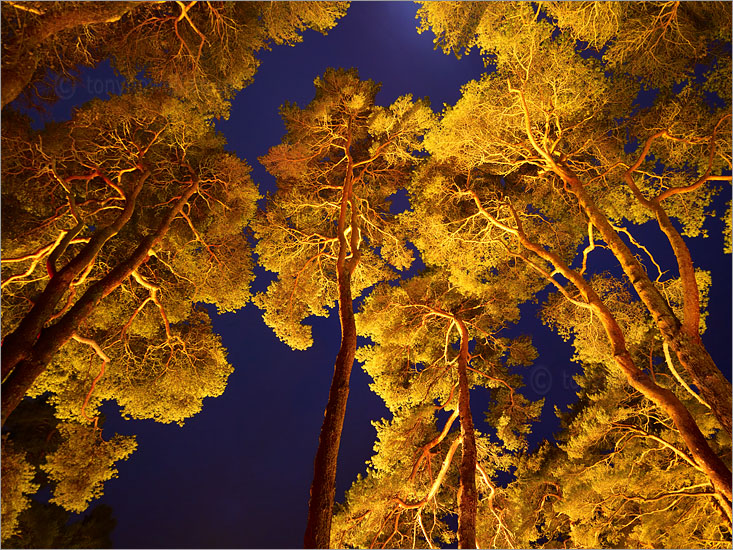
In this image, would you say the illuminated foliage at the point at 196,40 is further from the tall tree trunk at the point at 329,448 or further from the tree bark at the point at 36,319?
the tall tree trunk at the point at 329,448

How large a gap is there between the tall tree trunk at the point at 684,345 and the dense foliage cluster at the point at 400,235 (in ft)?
0.17

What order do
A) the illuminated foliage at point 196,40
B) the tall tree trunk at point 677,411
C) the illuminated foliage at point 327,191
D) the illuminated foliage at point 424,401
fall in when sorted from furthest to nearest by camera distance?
the illuminated foliage at point 327,191 → the illuminated foliage at point 424,401 → the illuminated foliage at point 196,40 → the tall tree trunk at point 677,411

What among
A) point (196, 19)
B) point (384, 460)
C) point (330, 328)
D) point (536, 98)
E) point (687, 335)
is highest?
point (330, 328)

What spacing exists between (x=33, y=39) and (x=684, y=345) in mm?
8321

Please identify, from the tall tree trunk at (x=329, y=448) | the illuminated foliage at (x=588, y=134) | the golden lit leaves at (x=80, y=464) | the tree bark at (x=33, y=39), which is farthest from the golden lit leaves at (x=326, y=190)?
the golden lit leaves at (x=80, y=464)

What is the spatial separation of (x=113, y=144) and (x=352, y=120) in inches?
197

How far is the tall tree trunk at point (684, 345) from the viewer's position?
3973 mm

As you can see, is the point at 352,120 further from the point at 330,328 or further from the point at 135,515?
the point at 330,328

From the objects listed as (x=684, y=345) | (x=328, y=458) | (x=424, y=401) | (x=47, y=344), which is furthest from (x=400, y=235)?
(x=47, y=344)

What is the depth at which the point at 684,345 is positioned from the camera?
172 inches

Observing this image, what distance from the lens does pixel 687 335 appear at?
14.6ft

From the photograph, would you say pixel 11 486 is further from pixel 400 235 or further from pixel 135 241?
pixel 400 235

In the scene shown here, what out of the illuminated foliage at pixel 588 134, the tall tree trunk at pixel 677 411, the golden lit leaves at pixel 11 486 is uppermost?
the illuminated foliage at pixel 588 134

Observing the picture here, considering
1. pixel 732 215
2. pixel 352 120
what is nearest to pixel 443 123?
pixel 352 120
